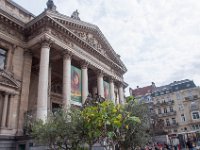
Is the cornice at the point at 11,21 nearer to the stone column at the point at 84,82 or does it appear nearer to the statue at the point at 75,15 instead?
the statue at the point at 75,15

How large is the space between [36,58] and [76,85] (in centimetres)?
581

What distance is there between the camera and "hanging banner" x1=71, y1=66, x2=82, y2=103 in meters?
20.1

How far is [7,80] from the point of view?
17.7 metres

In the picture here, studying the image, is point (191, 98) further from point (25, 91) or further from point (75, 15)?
point (25, 91)

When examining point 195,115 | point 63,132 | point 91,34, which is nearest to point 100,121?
point 63,132

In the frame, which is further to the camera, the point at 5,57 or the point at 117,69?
the point at 117,69

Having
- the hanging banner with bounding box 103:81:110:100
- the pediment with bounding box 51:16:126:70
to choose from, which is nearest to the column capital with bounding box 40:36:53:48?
the pediment with bounding box 51:16:126:70

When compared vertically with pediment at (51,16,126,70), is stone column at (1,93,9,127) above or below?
below

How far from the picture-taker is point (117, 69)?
31219mm

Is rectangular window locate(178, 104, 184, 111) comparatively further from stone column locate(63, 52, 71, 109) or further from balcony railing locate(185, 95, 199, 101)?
stone column locate(63, 52, 71, 109)

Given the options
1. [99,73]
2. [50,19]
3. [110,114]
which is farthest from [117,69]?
[110,114]

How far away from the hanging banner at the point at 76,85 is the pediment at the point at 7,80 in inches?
197

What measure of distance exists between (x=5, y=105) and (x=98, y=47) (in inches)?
543

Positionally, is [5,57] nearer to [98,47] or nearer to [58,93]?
[58,93]
